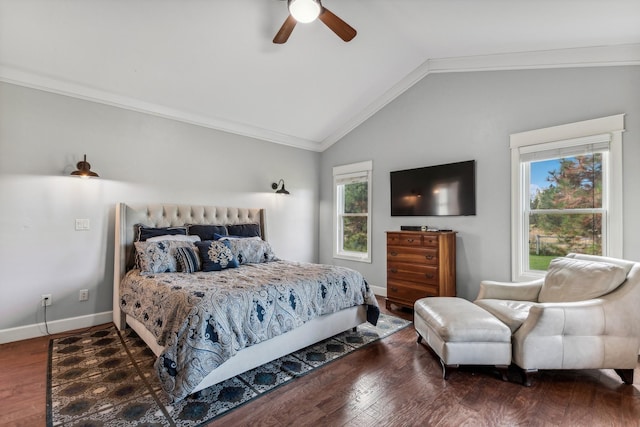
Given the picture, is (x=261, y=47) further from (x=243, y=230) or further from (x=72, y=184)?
(x=72, y=184)

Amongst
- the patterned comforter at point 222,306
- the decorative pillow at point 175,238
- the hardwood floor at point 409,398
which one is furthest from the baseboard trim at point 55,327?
the decorative pillow at point 175,238

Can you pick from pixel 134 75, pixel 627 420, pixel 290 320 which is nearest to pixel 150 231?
pixel 134 75

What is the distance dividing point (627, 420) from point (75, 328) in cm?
485

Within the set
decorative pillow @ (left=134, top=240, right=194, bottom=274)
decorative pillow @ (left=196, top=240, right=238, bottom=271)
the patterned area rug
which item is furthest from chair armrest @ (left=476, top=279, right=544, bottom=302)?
decorative pillow @ (left=134, top=240, right=194, bottom=274)

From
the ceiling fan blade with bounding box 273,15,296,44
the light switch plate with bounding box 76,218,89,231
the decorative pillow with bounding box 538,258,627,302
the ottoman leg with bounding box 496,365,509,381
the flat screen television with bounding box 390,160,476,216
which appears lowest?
the ottoman leg with bounding box 496,365,509,381

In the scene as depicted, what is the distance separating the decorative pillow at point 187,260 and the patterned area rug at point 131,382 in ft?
2.65

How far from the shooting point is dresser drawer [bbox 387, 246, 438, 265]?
3668mm

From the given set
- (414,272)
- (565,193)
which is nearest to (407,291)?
(414,272)

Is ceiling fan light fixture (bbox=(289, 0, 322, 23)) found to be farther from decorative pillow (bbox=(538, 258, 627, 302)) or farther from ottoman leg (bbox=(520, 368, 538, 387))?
ottoman leg (bbox=(520, 368, 538, 387))

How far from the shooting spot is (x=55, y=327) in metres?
3.16

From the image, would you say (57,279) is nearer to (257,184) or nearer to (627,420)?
(257,184)

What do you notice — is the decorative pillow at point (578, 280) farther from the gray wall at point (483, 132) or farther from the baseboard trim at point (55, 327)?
the baseboard trim at point (55, 327)

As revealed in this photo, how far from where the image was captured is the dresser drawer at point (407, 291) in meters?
3.71

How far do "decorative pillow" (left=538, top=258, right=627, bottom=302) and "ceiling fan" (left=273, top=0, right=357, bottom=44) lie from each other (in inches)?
111
